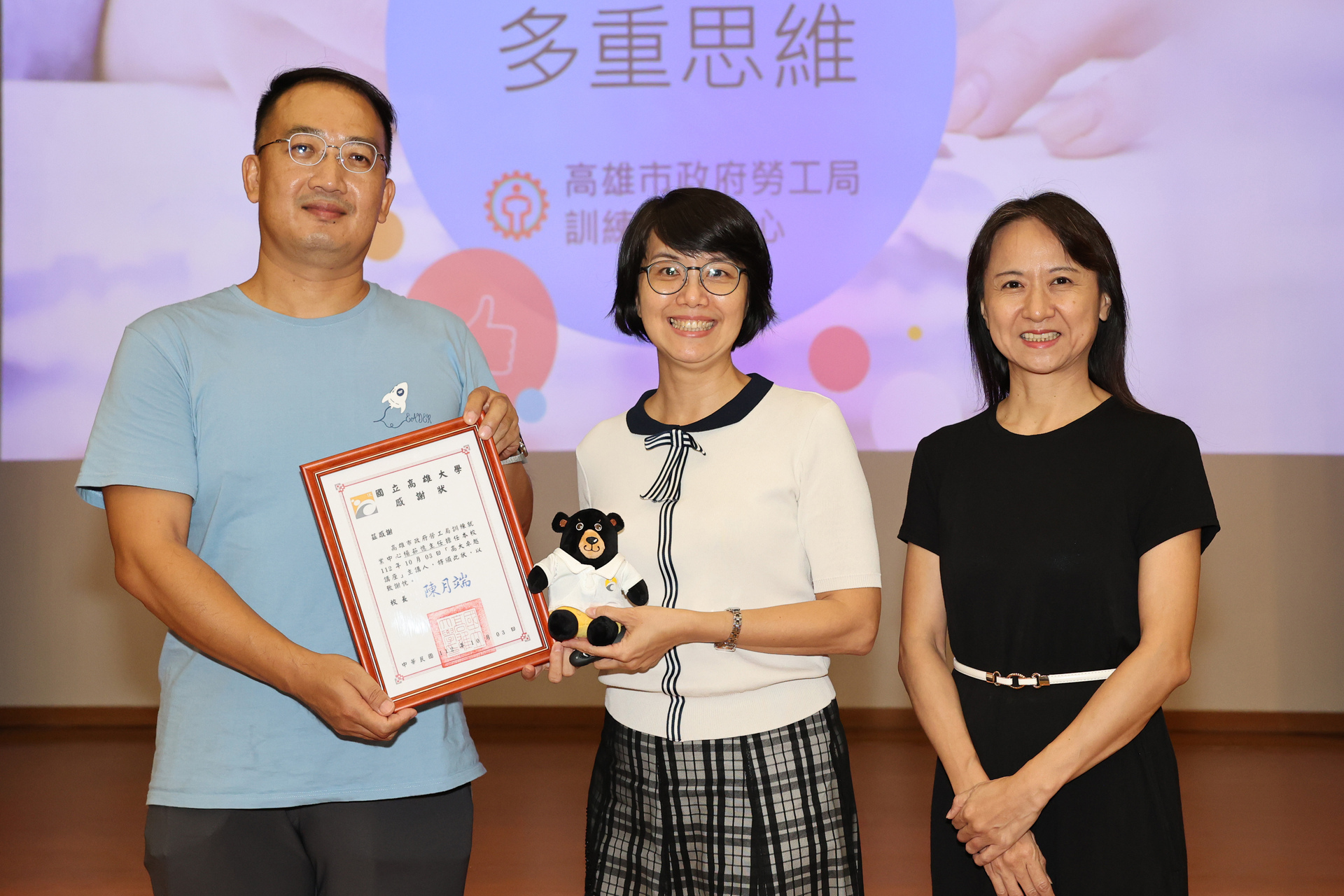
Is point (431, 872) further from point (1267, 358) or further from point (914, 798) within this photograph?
point (1267, 358)

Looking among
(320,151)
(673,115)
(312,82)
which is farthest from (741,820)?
(673,115)

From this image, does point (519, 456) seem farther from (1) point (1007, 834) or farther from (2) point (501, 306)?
(2) point (501, 306)

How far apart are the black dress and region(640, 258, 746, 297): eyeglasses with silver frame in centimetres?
46

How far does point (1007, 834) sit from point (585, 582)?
639 mm

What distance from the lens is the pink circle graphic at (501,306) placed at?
4082 millimetres

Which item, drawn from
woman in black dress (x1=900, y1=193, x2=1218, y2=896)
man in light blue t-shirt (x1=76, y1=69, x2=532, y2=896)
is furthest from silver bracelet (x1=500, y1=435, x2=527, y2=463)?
woman in black dress (x1=900, y1=193, x2=1218, y2=896)

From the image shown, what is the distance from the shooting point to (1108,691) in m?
1.35

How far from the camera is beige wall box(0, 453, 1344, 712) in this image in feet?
14.1

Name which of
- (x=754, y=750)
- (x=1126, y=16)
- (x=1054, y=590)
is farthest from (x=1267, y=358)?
(x=754, y=750)

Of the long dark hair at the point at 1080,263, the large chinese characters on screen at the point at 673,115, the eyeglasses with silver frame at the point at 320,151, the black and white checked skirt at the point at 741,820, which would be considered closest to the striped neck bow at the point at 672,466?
the black and white checked skirt at the point at 741,820

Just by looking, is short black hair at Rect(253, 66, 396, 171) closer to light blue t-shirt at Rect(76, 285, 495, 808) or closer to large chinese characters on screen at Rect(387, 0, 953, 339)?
light blue t-shirt at Rect(76, 285, 495, 808)

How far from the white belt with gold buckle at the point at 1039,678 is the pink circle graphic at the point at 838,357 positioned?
2.69 m

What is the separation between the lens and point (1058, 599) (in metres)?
1.40

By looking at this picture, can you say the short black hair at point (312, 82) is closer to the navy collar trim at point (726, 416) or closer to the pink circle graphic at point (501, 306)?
the navy collar trim at point (726, 416)
